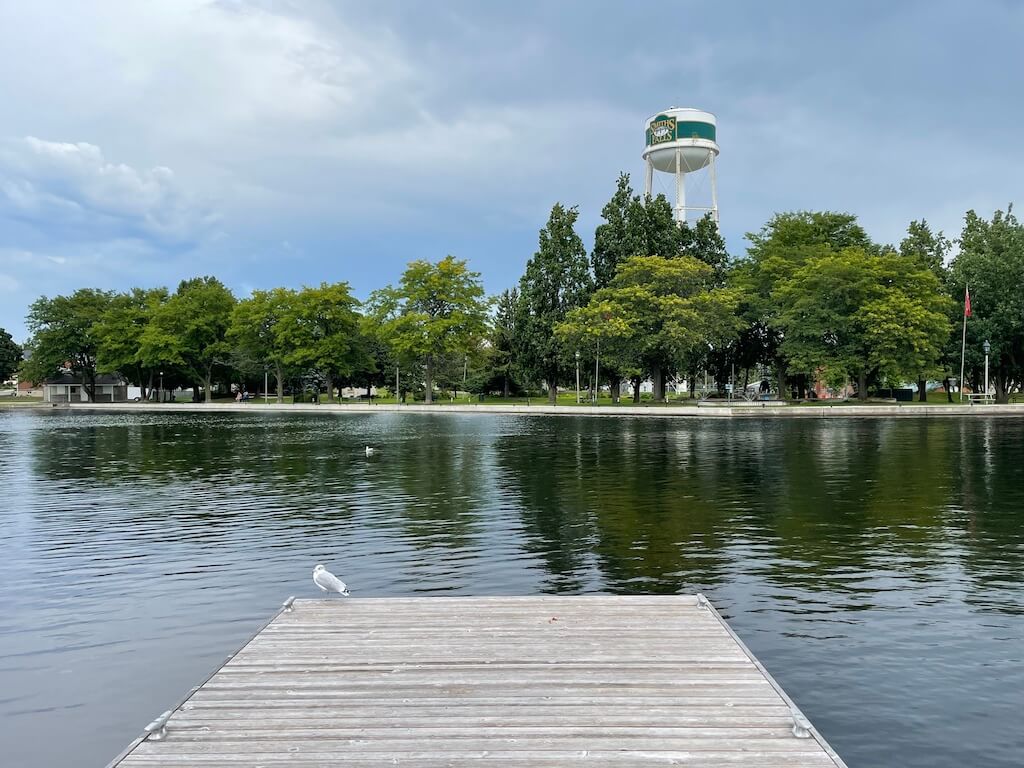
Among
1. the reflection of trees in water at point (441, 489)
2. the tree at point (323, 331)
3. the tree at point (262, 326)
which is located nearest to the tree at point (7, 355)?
the tree at point (262, 326)

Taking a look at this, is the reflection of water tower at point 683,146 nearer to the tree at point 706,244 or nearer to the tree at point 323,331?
the tree at point 706,244

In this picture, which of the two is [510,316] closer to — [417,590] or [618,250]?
[618,250]

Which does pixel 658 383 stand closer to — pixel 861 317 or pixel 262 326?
pixel 861 317

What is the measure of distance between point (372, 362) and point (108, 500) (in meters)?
82.6

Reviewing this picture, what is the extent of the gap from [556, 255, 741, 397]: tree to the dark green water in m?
40.9

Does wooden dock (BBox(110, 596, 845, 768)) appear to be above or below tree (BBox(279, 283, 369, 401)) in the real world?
below

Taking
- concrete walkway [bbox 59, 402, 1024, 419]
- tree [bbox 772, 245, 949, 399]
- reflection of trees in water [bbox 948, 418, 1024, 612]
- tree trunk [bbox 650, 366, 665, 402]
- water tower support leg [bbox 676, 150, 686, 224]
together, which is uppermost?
water tower support leg [bbox 676, 150, 686, 224]

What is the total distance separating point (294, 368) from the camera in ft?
349

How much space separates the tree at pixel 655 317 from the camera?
74.5m

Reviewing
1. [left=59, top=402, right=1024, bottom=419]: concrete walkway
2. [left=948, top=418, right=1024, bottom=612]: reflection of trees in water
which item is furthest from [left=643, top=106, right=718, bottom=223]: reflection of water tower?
[left=948, top=418, right=1024, bottom=612]: reflection of trees in water

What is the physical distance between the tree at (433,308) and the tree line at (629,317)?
0.20 m

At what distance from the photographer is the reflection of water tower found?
107500mm

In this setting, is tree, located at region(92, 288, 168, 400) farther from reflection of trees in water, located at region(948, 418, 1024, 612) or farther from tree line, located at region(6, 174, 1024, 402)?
reflection of trees in water, located at region(948, 418, 1024, 612)

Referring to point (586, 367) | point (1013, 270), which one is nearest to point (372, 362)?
point (586, 367)
